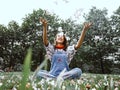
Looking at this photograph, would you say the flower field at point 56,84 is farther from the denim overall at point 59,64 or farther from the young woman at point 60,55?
the denim overall at point 59,64

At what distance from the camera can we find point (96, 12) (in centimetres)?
4878

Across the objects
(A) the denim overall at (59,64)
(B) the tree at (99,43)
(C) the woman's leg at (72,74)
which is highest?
(B) the tree at (99,43)

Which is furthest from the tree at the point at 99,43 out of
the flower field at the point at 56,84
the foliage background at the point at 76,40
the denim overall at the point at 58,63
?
the flower field at the point at 56,84

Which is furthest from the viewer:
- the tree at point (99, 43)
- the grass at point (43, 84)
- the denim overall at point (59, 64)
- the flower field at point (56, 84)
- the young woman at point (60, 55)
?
the tree at point (99, 43)

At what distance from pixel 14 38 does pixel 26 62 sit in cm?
5030

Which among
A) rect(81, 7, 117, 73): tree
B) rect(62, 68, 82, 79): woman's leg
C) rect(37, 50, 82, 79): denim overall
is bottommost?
rect(62, 68, 82, 79): woman's leg

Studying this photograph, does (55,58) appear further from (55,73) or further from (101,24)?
(101,24)

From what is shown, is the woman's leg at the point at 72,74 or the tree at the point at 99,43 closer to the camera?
the woman's leg at the point at 72,74

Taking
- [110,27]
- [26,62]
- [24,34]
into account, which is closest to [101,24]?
[110,27]

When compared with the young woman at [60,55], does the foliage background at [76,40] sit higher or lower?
higher

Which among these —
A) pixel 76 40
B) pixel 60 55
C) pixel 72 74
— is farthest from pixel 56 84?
pixel 76 40

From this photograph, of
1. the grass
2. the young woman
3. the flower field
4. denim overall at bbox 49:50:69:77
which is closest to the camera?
the grass

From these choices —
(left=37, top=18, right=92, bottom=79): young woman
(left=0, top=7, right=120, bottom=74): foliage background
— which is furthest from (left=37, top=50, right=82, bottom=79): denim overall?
(left=0, top=7, right=120, bottom=74): foliage background

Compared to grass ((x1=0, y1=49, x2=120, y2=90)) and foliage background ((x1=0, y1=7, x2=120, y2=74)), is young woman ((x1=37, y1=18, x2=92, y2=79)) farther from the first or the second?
foliage background ((x1=0, y1=7, x2=120, y2=74))
